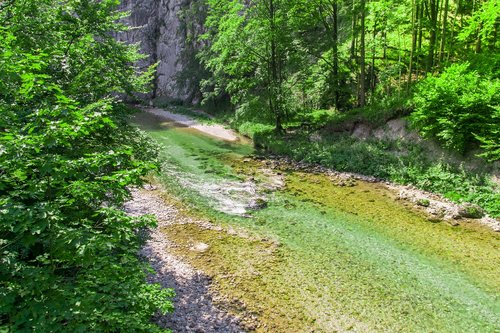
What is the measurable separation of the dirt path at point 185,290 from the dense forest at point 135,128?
0.83 m

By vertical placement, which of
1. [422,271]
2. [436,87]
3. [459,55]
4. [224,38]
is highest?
[224,38]

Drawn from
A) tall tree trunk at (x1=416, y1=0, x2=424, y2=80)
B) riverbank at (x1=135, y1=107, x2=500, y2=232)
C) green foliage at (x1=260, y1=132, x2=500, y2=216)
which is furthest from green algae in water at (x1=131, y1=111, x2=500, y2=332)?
tall tree trunk at (x1=416, y1=0, x2=424, y2=80)

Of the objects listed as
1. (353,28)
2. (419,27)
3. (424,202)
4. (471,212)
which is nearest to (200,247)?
(424,202)

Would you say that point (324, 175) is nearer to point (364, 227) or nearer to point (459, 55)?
point (364, 227)

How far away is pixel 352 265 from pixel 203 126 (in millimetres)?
27900

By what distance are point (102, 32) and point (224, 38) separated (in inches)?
570

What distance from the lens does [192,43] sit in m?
51.0

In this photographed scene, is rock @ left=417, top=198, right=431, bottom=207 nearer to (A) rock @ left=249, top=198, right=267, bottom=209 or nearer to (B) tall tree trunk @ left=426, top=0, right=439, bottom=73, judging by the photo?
(A) rock @ left=249, top=198, right=267, bottom=209

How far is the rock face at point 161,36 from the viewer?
55.8 m

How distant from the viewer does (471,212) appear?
39.2 ft

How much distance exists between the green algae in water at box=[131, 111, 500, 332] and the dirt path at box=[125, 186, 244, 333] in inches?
16.6

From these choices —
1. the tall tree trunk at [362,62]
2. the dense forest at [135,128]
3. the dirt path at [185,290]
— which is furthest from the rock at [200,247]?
the tall tree trunk at [362,62]

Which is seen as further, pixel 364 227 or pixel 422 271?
pixel 364 227

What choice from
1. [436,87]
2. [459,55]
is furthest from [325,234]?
[459,55]
